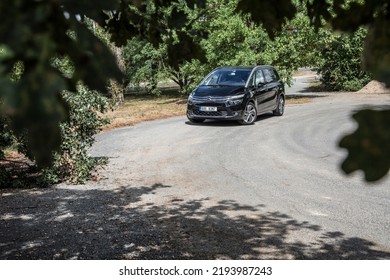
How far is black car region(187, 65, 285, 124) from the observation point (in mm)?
13539

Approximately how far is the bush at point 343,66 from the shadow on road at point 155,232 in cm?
2207

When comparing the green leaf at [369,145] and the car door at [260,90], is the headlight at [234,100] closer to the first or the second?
the car door at [260,90]

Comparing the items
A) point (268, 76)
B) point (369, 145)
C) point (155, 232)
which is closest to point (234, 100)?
point (268, 76)

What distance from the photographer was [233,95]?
13.5 meters

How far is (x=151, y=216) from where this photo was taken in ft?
20.7

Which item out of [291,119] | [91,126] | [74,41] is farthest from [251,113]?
[74,41]

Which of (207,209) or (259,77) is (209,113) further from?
(207,209)

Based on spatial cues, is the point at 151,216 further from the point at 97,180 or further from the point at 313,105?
the point at 313,105

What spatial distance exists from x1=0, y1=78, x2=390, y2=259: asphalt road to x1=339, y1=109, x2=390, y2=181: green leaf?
6.47 ft

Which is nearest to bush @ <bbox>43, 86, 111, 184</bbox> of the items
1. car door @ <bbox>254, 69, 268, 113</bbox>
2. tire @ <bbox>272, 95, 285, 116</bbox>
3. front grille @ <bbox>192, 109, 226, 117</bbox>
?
front grille @ <bbox>192, 109, 226, 117</bbox>

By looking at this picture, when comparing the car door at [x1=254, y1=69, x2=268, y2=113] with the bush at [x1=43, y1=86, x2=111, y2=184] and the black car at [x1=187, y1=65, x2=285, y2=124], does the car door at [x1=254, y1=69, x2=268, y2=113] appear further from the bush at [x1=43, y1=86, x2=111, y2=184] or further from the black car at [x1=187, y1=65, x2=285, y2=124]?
the bush at [x1=43, y1=86, x2=111, y2=184]

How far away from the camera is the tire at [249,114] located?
14.0 meters

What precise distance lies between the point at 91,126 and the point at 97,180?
103 cm

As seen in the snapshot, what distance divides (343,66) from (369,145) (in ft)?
91.2
